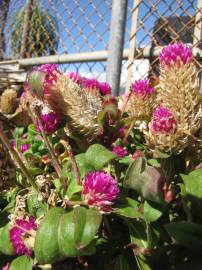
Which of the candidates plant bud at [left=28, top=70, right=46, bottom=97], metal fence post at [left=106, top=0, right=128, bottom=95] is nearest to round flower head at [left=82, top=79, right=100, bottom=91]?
plant bud at [left=28, top=70, right=46, bottom=97]

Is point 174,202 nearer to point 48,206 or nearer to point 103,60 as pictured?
point 48,206

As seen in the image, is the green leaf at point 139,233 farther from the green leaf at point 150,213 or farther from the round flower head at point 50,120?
the round flower head at point 50,120

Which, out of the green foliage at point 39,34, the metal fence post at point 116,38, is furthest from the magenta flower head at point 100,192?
the green foliage at point 39,34

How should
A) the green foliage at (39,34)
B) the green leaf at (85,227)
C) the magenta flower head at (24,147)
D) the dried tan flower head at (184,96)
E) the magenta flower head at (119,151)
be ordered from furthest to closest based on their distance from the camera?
1. the green foliage at (39,34)
2. the magenta flower head at (24,147)
3. the magenta flower head at (119,151)
4. the dried tan flower head at (184,96)
5. the green leaf at (85,227)

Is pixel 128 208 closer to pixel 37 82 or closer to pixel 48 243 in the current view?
pixel 48 243

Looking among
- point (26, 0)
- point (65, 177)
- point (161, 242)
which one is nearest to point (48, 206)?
point (65, 177)

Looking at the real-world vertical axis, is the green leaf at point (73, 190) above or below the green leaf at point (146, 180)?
below

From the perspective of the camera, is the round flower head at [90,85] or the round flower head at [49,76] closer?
the round flower head at [49,76]
